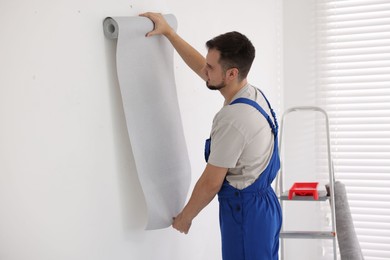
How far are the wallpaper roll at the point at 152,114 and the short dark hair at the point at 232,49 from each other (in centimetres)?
23

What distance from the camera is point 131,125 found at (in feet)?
6.57

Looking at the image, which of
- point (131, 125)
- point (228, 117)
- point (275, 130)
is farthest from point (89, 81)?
point (275, 130)

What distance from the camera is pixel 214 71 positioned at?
219 cm

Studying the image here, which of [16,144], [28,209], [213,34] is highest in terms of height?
[213,34]

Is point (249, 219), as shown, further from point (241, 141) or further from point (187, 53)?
point (187, 53)

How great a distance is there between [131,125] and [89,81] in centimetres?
24

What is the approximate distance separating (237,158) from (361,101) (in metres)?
1.67

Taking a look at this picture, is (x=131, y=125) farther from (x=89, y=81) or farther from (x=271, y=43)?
(x=271, y=43)

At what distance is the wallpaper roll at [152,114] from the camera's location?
1984 mm

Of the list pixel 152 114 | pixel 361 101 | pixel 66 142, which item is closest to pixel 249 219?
pixel 152 114

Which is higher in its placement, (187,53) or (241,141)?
(187,53)

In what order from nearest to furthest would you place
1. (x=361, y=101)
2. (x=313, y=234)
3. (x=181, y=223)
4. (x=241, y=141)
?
(x=241, y=141)
(x=181, y=223)
(x=313, y=234)
(x=361, y=101)

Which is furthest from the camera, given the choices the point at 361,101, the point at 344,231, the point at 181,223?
the point at 361,101

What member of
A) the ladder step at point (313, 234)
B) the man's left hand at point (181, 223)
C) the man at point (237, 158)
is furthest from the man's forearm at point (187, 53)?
the ladder step at point (313, 234)
